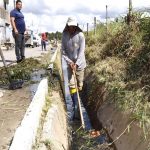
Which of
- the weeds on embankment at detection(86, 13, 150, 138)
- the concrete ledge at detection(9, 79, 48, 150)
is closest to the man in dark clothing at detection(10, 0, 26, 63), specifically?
the weeds on embankment at detection(86, 13, 150, 138)

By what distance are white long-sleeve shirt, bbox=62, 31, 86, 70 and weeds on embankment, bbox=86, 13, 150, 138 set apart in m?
0.74

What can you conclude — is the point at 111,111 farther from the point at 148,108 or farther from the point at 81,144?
the point at 148,108

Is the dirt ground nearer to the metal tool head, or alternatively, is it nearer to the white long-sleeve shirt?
the metal tool head

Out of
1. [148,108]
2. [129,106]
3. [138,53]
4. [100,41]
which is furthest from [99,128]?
[100,41]

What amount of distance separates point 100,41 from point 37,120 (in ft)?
37.5

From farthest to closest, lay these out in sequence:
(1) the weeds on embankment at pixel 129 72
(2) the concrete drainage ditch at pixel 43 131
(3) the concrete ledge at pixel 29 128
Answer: (1) the weeds on embankment at pixel 129 72
(2) the concrete drainage ditch at pixel 43 131
(3) the concrete ledge at pixel 29 128

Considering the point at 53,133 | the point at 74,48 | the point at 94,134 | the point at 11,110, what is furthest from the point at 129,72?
the point at 53,133

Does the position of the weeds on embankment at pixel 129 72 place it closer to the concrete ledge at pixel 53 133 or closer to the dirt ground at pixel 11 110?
the concrete ledge at pixel 53 133

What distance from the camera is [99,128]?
31.7 ft

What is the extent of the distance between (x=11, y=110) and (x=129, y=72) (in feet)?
8.85

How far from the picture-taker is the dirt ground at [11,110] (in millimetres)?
6160

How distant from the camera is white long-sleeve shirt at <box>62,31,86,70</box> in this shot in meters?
10.4

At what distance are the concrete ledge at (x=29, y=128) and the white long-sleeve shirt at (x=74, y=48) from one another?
8.13 feet

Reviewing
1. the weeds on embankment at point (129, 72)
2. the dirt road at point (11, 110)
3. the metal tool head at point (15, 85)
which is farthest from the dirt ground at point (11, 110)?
the weeds on embankment at point (129, 72)
